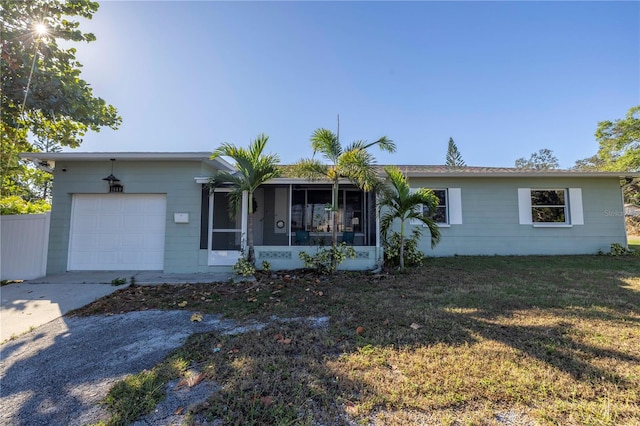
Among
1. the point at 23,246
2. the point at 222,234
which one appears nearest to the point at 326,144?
the point at 222,234

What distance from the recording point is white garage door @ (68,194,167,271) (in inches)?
283

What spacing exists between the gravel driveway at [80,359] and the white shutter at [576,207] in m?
11.9

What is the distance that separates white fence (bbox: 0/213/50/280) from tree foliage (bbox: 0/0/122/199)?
2.71 metres

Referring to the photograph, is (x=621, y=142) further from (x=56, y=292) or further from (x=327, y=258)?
(x=56, y=292)

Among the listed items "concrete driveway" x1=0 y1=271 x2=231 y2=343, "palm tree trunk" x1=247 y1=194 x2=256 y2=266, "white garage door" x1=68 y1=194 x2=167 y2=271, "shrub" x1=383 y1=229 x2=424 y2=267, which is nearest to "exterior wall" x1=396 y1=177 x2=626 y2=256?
"shrub" x1=383 y1=229 x2=424 y2=267

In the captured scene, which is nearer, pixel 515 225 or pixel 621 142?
pixel 515 225

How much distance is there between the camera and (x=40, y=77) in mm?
6961

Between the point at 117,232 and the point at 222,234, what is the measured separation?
268cm

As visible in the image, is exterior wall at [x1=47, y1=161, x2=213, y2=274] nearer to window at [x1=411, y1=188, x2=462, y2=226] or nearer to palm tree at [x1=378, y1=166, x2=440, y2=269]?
palm tree at [x1=378, y1=166, x2=440, y2=269]

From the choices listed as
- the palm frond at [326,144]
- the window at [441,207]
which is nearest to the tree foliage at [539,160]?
the window at [441,207]

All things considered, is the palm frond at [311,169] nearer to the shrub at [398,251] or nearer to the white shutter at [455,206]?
the shrub at [398,251]

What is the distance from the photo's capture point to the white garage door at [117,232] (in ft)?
23.6

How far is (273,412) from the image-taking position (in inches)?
76.1

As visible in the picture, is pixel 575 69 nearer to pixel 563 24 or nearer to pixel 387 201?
pixel 563 24
